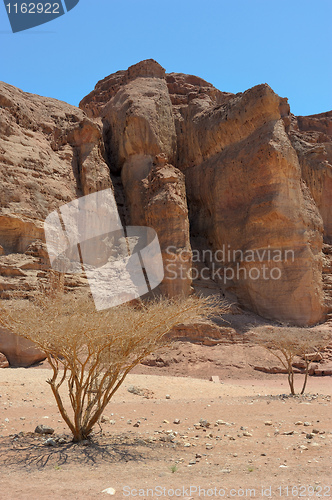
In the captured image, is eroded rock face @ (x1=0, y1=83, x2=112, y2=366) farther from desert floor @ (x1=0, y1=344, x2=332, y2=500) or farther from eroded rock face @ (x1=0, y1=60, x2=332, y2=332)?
desert floor @ (x1=0, y1=344, x2=332, y2=500)

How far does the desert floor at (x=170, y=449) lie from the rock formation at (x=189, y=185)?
10.6 meters

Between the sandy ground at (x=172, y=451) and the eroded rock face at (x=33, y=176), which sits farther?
the eroded rock face at (x=33, y=176)

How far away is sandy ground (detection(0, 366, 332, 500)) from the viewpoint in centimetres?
541

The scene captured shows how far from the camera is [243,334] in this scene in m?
24.9

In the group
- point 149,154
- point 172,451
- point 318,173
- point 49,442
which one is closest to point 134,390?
point 49,442

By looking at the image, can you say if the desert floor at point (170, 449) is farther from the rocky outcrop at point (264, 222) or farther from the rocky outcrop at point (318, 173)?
the rocky outcrop at point (318, 173)

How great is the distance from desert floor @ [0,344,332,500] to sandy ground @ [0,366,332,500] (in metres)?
0.02

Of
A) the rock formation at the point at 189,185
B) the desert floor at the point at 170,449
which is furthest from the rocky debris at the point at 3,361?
the rock formation at the point at 189,185

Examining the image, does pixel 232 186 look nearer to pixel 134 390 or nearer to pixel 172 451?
pixel 134 390

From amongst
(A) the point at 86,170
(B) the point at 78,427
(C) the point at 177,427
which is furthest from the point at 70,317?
(A) the point at 86,170

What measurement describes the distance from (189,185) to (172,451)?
28228mm

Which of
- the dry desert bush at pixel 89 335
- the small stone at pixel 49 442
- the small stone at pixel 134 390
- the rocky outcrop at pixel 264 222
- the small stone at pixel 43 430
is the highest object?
the rocky outcrop at pixel 264 222

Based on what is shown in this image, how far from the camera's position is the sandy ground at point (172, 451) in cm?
541

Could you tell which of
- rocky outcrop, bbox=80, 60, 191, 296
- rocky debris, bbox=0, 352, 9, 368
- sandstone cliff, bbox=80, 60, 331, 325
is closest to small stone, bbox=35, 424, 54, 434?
rocky debris, bbox=0, 352, 9, 368
